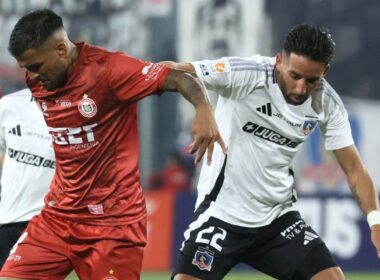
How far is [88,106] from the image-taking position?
20.3 feet

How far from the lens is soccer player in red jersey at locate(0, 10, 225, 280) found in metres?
6.09

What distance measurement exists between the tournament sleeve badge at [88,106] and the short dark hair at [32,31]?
0.41 metres

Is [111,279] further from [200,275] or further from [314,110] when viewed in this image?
[314,110]

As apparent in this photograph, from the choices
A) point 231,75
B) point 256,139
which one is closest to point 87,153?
point 231,75

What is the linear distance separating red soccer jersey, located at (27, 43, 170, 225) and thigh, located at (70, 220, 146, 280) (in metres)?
0.06

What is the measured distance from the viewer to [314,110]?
6.91 metres

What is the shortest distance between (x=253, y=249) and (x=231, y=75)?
3.54 ft

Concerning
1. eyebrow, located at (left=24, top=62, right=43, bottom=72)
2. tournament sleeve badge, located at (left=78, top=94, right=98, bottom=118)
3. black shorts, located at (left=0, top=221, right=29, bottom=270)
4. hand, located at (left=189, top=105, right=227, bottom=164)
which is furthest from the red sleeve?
black shorts, located at (left=0, top=221, right=29, bottom=270)

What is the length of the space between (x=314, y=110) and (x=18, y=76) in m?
9.60

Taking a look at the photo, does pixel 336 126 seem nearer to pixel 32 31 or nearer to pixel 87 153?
pixel 87 153

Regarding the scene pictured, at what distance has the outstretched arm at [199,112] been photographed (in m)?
5.52

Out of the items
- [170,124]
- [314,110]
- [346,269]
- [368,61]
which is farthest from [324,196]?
[314,110]

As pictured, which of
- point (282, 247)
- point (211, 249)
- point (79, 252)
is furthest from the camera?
point (282, 247)

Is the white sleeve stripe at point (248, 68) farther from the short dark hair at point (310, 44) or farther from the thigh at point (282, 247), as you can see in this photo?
the thigh at point (282, 247)
